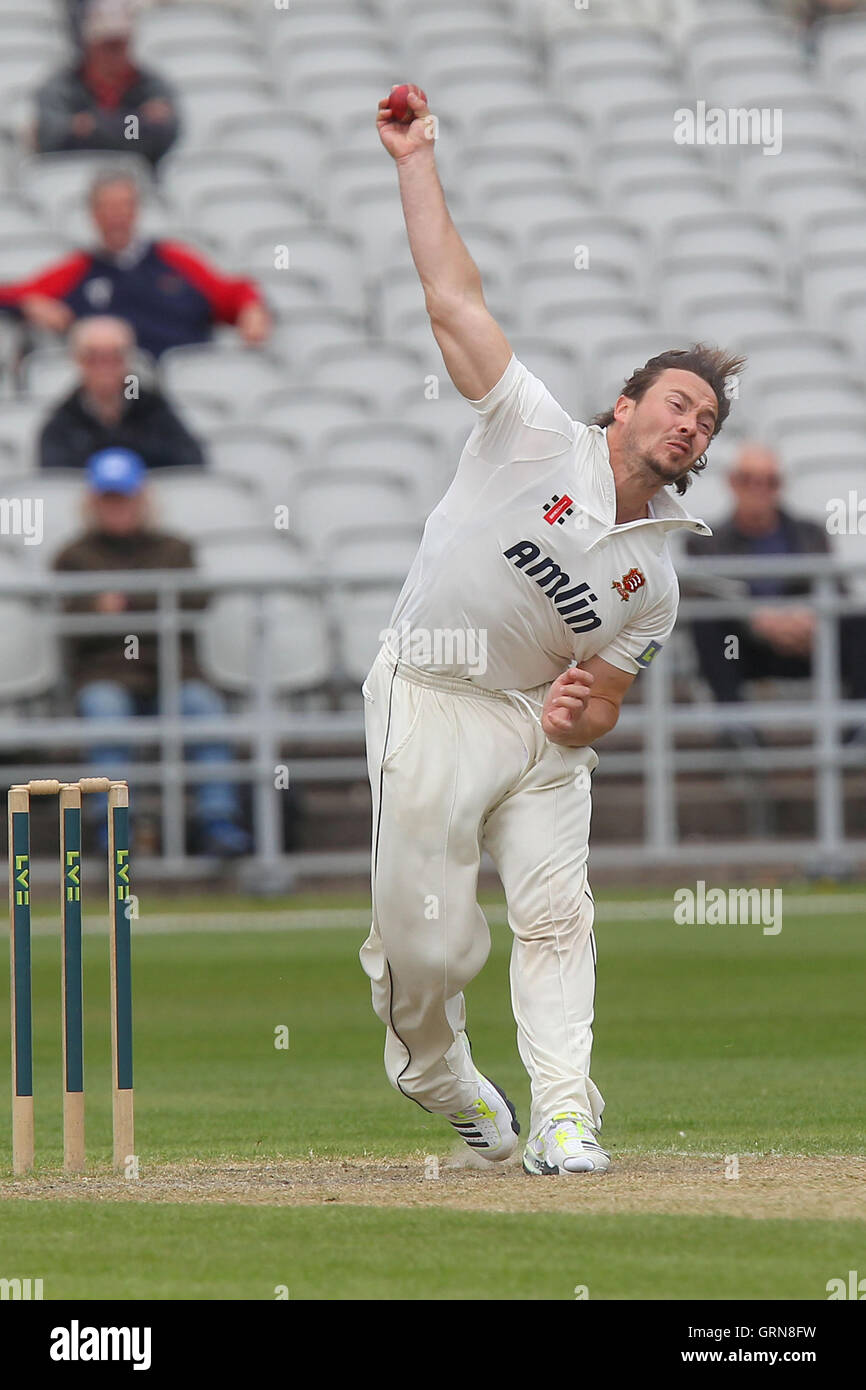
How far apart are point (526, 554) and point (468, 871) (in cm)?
86

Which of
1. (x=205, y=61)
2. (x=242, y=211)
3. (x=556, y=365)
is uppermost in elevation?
(x=205, y=61)

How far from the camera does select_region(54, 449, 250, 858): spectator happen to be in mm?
14000

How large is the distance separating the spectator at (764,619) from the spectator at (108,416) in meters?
3.46

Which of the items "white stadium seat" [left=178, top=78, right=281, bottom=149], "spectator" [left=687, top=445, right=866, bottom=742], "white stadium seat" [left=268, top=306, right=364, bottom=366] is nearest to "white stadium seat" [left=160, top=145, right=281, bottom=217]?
"white stadium seat" [left=178, top=78, right=281, bottom=149]

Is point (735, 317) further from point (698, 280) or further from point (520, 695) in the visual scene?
point (520, 695)

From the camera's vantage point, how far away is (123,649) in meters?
14.1

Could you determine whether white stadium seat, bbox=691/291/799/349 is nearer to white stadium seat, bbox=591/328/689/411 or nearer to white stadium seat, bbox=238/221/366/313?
white stadium seat, bbox=591/328/689/411

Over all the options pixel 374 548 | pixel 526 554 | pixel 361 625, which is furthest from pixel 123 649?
pixel 526 554

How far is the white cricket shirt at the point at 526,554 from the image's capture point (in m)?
6.27

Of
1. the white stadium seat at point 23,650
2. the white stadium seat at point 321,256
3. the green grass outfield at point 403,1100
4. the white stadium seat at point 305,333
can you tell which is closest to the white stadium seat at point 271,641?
the white stadium seat at point 23,650

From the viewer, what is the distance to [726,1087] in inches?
328

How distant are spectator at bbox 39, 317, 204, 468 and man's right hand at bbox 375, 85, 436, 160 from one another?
850cm

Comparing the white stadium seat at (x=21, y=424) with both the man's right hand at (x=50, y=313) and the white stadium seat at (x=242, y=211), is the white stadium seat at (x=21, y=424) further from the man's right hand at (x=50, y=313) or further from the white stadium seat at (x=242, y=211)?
the white stadium seat at (x=242, y=211)

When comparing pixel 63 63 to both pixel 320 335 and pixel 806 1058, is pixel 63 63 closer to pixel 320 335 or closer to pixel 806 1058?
pixel 320 335
